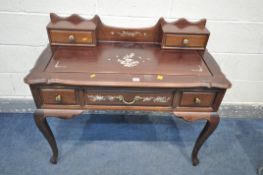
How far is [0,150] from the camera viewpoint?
171 cm

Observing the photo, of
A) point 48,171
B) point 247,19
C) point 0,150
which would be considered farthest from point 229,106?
point 0,150

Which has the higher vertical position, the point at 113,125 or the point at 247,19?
the point at 247,19

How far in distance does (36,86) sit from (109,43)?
0.57 meters

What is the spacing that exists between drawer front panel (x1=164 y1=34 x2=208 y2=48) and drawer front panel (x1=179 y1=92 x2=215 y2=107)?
1.28 ft

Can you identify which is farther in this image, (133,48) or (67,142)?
(67,142)

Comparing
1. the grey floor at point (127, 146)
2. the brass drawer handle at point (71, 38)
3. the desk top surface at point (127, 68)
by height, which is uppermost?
the brass drawer handle at point (71, 38)

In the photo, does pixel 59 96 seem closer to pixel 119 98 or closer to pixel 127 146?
pixel 119 98

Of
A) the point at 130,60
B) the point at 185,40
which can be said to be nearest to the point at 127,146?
the point at 130,60

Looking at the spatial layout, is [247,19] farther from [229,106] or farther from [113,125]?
[113,125]

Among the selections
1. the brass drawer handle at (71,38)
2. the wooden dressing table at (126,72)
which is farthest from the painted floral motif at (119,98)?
the brass drawer handle at (71,38)

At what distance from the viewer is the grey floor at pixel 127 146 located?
5.36 ft

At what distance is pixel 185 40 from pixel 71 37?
0.72 metres

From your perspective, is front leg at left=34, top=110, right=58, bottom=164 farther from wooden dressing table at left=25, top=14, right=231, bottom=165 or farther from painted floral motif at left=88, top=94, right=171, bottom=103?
painted floral motif at left=88, top=94, right=171, bottom=103

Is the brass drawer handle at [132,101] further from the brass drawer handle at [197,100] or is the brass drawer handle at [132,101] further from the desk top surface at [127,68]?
the brass drawer handle at [197,100]
